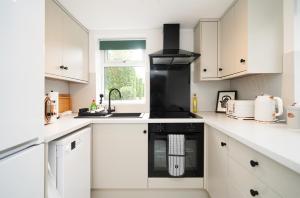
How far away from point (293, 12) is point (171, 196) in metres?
2.14

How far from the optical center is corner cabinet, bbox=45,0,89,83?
155 cm

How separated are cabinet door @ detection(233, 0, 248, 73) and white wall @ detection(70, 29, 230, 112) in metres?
0.75

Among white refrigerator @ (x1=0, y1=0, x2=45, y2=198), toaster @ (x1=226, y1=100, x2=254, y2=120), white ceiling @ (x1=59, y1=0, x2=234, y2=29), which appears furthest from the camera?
white ceiling @ (x1=59, y1=0, x2=234, y2=29)

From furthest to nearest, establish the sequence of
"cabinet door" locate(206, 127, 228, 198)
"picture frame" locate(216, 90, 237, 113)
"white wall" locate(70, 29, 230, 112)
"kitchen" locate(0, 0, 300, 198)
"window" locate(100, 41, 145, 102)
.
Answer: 1. "window" locate(100, 41, 145, 102)
2. "white wall" locate(70, 29, 230, 112)
3. "picture frame" locate(216, 90, 237, 113)
4. "cabinet door" locate(206, 127, 228, 198)
5. "kitchen" locate(0, 0, 300, 198)

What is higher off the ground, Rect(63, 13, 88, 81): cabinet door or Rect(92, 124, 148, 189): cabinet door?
Rect(63, 13, 88, 81): cabinet door

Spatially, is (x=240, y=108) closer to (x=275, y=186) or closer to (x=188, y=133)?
(x=188, y=133)

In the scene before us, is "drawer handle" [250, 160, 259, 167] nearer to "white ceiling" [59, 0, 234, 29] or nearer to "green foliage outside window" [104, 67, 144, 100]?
"white ceiling" [59, 0, 234, 29]

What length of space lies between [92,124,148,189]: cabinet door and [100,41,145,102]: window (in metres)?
0.86

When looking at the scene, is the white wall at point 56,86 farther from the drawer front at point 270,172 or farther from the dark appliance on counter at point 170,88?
the drawer front at point 270,172

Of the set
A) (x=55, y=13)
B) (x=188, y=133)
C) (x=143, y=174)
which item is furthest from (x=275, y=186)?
(x=55, y=13)

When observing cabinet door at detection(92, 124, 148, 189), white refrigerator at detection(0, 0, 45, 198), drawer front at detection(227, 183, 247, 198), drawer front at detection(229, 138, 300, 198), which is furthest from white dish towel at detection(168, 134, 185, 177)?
white refrigerator at detection(0, 0, 45, 198)

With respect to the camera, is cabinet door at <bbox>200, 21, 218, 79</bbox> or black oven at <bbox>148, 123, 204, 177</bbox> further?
cabinet door at <bbox>200, 21, 218, 79</bbox>

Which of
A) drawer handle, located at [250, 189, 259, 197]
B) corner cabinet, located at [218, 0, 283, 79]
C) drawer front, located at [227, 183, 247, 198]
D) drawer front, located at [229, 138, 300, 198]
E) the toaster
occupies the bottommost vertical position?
drawer front, located at [227, 183, 247, 198]

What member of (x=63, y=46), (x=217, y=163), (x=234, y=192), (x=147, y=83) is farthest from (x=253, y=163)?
(x=63, y=46)
